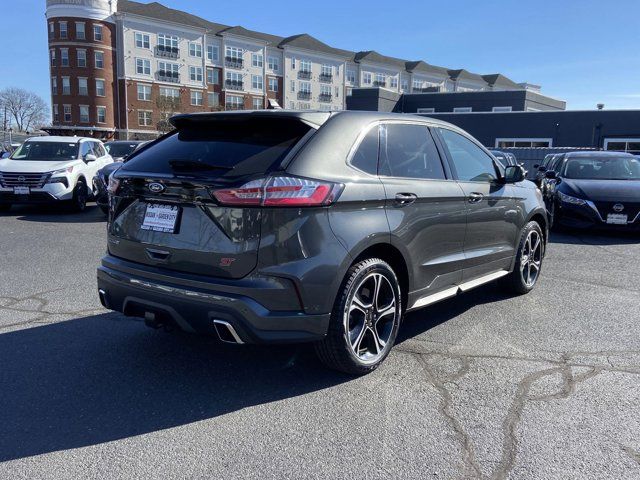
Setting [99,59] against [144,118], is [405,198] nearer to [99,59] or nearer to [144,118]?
[99,59]

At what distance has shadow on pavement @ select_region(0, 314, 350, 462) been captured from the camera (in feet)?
9.93

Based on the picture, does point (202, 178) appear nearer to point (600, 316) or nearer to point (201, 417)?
point (201, 417)

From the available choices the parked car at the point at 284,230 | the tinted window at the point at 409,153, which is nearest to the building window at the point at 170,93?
the tinted window at the point at 409,153

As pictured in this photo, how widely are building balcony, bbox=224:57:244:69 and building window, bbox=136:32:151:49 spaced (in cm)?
1036

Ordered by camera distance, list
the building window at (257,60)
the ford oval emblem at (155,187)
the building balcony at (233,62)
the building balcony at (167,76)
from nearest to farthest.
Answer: the ford oval emblem at (155,187)
the building balcony at (167,76)
the building balcony at (233,62)
the building window at (257,60)

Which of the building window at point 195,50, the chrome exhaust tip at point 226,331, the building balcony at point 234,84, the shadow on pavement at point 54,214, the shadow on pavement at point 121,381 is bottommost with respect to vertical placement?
the shadow on pavement at point 54,214

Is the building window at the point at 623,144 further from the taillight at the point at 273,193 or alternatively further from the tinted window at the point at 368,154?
the taillight at the point at 273,193

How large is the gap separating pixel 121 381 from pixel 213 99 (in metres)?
73.0

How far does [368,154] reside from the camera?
375cm

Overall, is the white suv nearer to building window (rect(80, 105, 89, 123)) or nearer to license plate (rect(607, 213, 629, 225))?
license plate (rect(607, 213, 629, 225))

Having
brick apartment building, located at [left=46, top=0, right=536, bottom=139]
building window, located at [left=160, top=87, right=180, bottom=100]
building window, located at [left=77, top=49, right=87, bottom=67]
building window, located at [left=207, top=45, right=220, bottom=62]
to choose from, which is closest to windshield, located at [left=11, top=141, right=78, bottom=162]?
brick apartment building, located at [left=46, top=0, right=536, bottom=139]

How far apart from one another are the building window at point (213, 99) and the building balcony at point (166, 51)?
21.8 feet

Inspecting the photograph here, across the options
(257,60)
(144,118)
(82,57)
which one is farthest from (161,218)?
(257,60)

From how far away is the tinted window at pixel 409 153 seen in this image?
3922mm
